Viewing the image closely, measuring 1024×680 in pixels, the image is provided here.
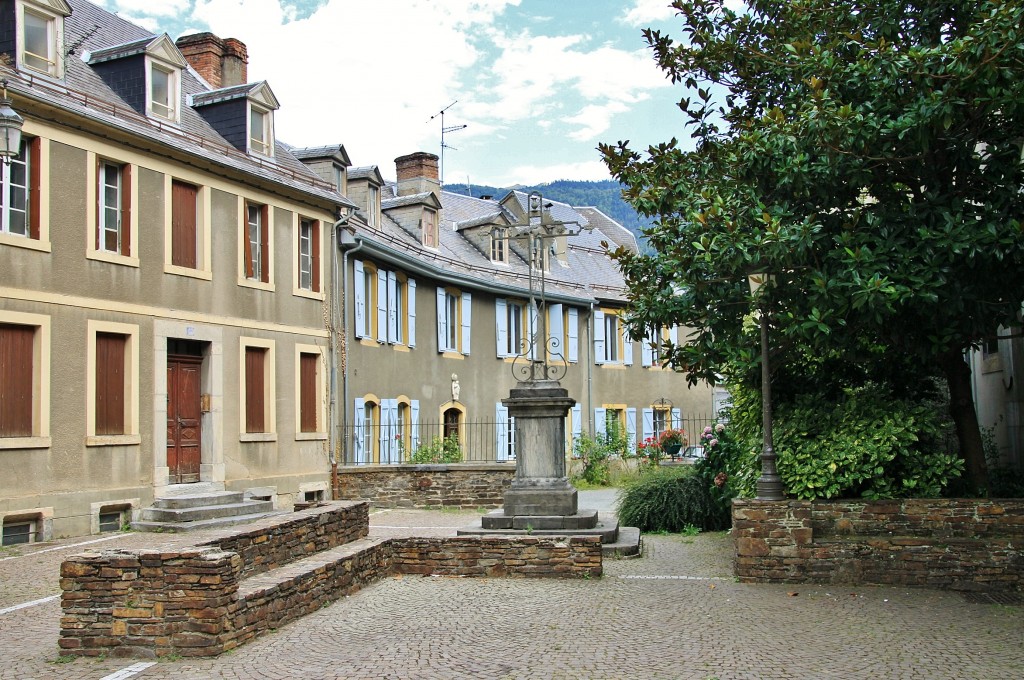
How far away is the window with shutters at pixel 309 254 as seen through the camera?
65.2 ft

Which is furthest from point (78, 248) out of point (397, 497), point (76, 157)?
point (397, 497)

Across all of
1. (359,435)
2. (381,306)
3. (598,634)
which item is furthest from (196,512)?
(598,634)

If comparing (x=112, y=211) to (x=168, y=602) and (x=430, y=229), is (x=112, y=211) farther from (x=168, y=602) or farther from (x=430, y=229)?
(x=430, y=229)

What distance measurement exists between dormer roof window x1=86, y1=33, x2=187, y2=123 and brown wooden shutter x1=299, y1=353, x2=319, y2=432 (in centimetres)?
515

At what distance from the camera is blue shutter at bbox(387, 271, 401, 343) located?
23.0 metres

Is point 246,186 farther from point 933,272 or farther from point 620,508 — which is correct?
point 933,272

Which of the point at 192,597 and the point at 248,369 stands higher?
the point at 248,369

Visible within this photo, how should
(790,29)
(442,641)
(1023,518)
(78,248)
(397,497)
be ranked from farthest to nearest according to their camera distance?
(397,497)
(78,248)
(790,29)
(1023,518)
(442,641)

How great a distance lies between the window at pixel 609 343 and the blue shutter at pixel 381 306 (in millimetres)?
10582

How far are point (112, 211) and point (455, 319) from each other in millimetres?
12139

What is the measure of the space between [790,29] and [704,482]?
6.84 m

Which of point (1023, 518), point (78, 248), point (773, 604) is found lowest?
point (773, 604)

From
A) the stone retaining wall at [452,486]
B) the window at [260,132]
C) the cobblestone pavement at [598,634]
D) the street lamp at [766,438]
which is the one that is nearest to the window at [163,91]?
the window at [260,132]

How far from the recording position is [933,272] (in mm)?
9305
